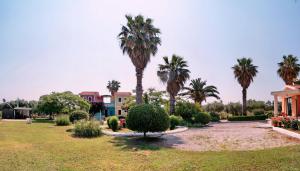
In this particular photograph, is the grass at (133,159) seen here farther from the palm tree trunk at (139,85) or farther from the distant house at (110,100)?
the distant house at (110,100)

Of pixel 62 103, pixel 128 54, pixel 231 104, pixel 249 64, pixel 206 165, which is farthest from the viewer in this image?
pixel 231 104

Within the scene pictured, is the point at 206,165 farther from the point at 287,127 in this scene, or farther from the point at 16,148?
the point at 287,127

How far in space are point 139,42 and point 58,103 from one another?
20223 mm

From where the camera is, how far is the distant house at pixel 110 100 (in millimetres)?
63469

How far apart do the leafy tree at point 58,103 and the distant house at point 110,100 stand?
18.9m

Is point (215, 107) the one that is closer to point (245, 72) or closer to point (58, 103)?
point (245, 72)

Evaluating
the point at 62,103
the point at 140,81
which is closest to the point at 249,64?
the point at 140,81

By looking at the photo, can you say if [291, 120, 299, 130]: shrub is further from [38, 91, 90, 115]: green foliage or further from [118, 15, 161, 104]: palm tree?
[38, 91, 90, 115]: green foliage

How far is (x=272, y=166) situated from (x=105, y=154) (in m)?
7.73

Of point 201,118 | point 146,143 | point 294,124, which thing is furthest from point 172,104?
point 146,143

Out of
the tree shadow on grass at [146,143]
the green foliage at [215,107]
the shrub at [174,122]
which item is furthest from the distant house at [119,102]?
the tree shadow on grass at [146,143]

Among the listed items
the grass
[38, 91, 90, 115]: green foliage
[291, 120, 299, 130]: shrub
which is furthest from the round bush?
[38, 91, 90, 115]: green foliage

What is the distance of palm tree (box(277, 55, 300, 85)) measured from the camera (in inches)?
1804

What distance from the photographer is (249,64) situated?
156ft
